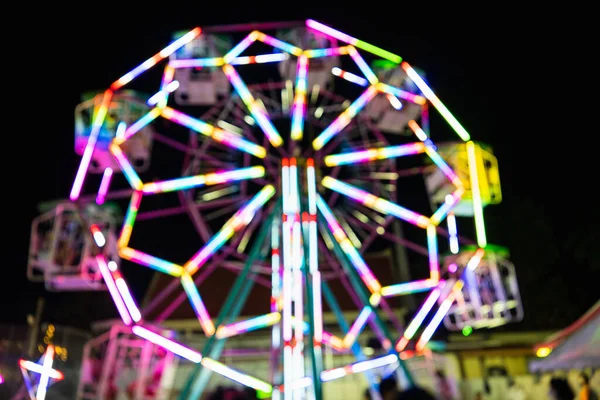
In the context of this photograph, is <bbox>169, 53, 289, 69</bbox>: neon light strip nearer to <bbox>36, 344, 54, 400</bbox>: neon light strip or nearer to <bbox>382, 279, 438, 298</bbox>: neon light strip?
<bbox>382, 279, 438, 298</bbox>: neon light strip

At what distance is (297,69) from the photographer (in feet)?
24.9

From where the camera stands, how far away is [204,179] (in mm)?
6789

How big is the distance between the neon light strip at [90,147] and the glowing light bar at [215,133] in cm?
73

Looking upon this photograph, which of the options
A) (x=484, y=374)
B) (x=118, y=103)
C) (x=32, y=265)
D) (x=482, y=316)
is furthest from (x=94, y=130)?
(x=484, y=374)

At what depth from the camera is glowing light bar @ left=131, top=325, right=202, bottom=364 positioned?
570cm

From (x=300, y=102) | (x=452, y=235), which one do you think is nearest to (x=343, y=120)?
(x=300, y=102)

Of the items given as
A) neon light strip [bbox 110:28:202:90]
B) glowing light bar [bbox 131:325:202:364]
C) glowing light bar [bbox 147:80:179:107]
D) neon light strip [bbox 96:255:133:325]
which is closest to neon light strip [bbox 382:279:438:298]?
glowing light bar [bbox 131:325:202:364]

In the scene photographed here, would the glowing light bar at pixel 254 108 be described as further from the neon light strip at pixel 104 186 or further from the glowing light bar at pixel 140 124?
the neon light strip at pixel 104 186

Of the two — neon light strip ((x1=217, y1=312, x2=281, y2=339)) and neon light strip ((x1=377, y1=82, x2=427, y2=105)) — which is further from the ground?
neon light strip ((x1=377, y1=82, x2=427, y2=105))

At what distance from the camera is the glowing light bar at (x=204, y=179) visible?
265 inches

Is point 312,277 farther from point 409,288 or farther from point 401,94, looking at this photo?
Answer: point 401,94

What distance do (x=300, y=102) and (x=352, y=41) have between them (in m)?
1.34

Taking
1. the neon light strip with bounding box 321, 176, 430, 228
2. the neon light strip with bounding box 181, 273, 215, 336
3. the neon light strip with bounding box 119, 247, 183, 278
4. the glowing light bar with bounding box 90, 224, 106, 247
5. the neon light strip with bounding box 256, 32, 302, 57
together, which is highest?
the neon light strip with bounding box 256, 32, 302, 57

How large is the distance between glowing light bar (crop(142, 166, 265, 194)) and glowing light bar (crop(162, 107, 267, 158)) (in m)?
0.22
